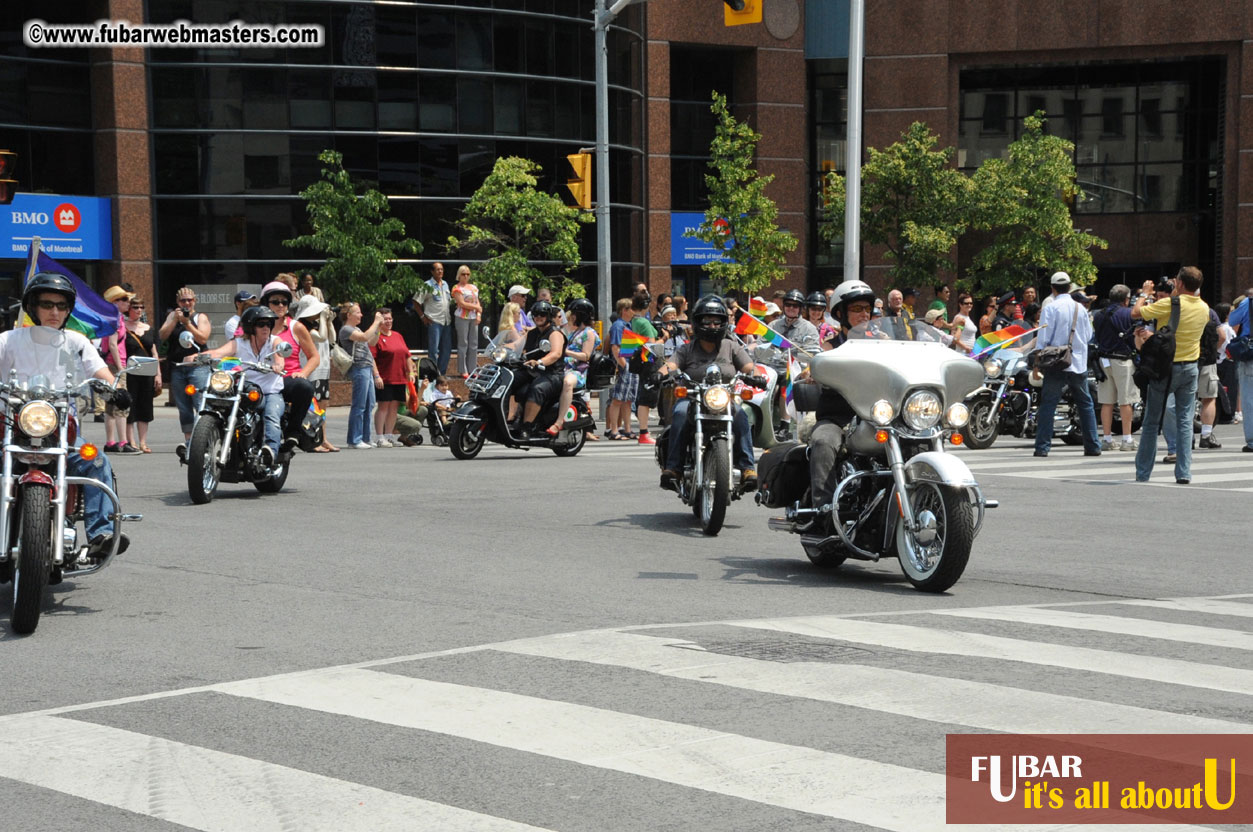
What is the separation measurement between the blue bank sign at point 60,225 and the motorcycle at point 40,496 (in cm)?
2948

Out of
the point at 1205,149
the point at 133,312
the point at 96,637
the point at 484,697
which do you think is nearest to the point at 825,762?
the point at 484,697

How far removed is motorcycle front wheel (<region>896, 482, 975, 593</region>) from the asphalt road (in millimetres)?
114

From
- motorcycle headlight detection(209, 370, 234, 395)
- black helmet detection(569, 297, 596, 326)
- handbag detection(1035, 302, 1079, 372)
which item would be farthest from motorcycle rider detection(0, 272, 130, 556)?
handbag detection(1035, 302, 1079, 372)

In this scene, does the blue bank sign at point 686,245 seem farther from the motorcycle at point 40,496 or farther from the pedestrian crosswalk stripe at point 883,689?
the pedestrian crosswalk stripe at point 883,689

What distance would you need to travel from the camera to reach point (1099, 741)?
5.39 m

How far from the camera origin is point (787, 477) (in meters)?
9.99

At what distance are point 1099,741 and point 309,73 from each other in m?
33.5

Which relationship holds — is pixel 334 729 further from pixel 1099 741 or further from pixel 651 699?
pixel 1099 741

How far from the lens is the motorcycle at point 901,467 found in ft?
28.5

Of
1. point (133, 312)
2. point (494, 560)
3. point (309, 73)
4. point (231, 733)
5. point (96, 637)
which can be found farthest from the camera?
point (309, 73)

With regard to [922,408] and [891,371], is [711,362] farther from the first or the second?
[922,408]

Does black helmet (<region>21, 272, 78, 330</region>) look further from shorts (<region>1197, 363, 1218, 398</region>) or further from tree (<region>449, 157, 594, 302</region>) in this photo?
tree (<region>449, 157, 594, 302</region>)

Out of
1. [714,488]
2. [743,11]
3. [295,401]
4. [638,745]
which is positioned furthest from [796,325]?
[638,745]

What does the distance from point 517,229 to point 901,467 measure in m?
26.2
